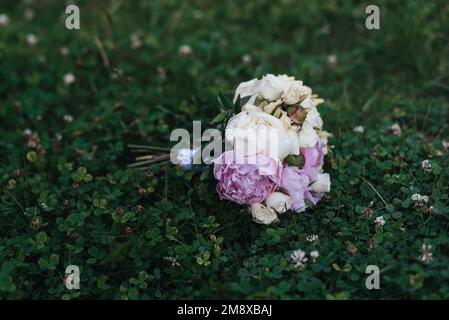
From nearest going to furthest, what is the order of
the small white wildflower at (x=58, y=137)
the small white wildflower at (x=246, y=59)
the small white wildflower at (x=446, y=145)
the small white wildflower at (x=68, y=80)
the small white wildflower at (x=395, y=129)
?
the small white wildflower at (x=446, y=145)
the small white wildflower at (x=395, y=129)
the small white wildflower at (x=58, y=137)
the small white wildflower at (x=68, y=80)
the small white wildflower at (x=246, y=59)

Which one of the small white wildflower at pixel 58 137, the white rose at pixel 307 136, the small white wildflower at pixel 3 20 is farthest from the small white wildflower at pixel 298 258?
the small white wildflower at pixel 3 20

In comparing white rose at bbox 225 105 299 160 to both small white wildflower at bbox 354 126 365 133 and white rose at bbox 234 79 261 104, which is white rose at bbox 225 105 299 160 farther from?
small white wildflower at bbox 354 126 365 133

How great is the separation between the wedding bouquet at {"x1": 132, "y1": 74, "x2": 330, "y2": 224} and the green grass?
0.36 feet

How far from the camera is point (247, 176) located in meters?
2.29

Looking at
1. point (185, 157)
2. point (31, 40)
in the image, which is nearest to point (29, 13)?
point (31, 40)

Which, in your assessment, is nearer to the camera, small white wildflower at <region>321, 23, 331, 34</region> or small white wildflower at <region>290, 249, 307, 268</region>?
small white wildflower at <region>290, 249, 307, 268</region>

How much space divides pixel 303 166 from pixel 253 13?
203 cm

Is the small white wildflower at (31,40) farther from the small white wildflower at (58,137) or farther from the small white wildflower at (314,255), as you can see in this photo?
the small white wildflower at (314,255)

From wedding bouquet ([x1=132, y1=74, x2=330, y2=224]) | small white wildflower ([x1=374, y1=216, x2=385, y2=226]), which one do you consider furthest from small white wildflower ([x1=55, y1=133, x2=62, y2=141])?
small white wildflower ([x1=374, y1=216, x2=385, y2=226])

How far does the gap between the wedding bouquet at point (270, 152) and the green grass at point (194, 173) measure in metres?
0.11

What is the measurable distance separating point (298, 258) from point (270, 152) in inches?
15.7

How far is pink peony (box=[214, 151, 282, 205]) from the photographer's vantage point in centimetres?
226

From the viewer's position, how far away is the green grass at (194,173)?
2262 millimetres
